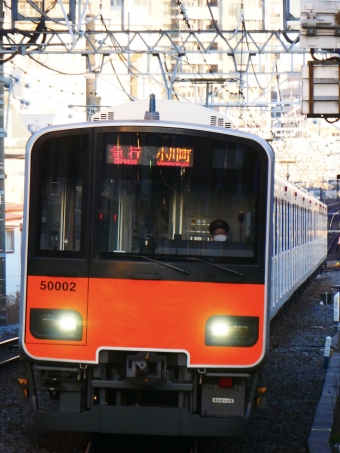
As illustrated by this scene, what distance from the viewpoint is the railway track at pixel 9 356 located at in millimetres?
10523

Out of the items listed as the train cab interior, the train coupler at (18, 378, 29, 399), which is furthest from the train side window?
the train coupler at (18, 378, 29, 399)

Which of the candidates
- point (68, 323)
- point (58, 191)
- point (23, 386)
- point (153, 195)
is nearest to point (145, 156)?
point (153, 195)

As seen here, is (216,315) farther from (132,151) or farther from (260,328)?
(132,151)

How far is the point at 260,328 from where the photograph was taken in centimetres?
604

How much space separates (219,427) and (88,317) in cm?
120

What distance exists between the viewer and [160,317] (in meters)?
5.98

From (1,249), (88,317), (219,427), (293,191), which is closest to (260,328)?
(219,427)

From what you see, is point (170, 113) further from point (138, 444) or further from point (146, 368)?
point (138, 444)

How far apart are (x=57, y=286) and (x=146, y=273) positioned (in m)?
0.65

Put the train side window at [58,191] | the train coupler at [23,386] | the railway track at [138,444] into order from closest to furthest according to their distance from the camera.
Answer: the train side window at [58,191] < the train coupler at [23,386] < the railway track at [138,444]

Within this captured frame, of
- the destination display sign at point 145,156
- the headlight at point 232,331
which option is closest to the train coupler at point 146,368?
the headlight at point 232,331

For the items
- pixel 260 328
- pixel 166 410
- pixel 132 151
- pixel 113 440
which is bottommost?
pixel 113 440

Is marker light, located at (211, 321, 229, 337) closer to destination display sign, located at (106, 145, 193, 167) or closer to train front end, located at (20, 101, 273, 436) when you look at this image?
train front end, located at (20, 101, 273, 436)

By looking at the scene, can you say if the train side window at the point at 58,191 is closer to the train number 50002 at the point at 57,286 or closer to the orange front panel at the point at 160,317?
the train number 50002 at the point at 57,286
